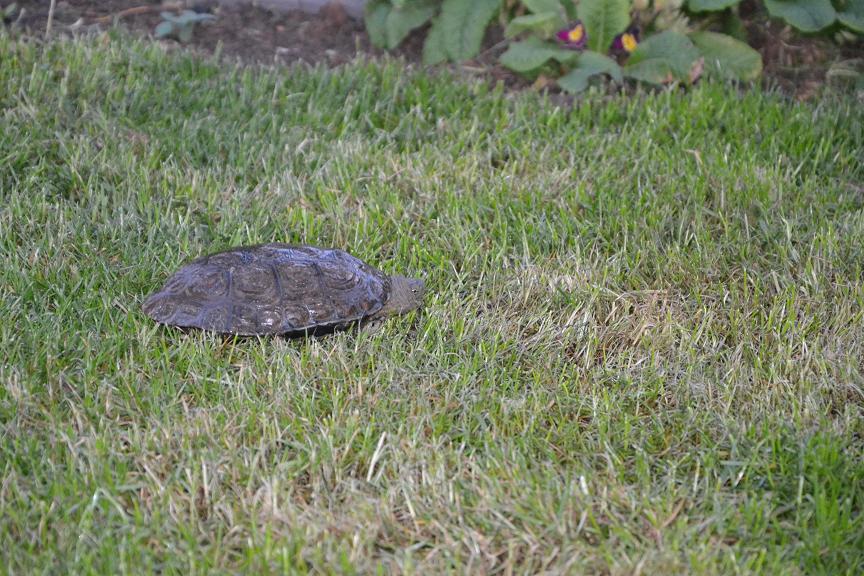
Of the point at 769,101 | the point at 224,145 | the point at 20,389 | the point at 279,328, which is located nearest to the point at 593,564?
the point at 279,328

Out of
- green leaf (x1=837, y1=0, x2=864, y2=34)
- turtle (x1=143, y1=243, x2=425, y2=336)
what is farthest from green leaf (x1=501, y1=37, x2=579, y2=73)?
turtle (x1=143, y1=243, x2=425, y2=336)

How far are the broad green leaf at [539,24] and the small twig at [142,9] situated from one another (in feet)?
7.01

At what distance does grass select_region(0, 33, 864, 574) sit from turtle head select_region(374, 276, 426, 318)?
7cm

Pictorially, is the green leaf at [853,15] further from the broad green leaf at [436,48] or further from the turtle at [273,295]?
the turtle at [273,295]

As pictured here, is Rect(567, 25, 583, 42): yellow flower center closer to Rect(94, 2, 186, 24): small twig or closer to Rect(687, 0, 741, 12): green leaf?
Rect(687, 0, 741, 12): green leaf

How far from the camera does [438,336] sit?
312 centimetres

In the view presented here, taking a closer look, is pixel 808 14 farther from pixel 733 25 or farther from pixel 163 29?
pixel 163 29

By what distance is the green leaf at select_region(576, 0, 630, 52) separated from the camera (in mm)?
4816

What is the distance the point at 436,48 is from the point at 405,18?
25cm

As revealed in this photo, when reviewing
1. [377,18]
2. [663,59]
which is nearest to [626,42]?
[663,59]

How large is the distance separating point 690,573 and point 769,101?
3167 millimetres

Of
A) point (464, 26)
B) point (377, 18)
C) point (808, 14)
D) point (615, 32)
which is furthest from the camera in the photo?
point (377, 18)

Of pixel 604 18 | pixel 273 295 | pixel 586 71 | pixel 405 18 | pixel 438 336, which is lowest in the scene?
pixel 438 336

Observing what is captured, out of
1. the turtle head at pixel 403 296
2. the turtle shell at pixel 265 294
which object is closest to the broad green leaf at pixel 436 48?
the turtle head at pixel 403 296
